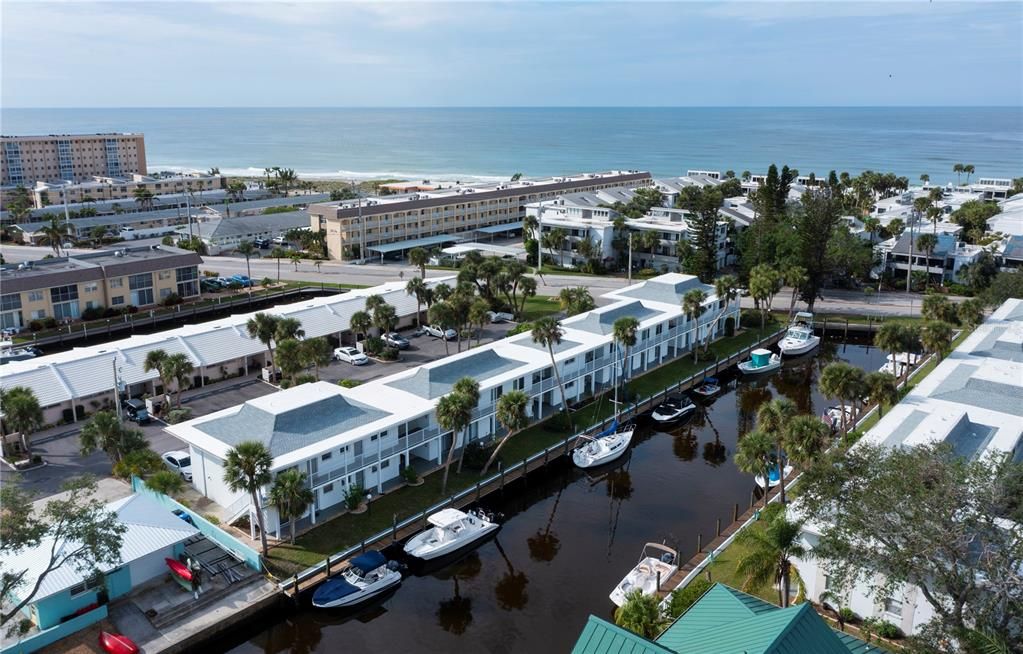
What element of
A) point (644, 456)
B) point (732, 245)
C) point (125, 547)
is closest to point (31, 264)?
point (125, 547)

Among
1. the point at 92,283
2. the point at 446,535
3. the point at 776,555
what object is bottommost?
the point at 446,535

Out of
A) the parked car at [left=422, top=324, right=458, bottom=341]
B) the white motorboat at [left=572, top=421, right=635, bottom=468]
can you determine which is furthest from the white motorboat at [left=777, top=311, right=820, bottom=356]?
the parked car at [left=422, top=324, right=458, bottom=341]

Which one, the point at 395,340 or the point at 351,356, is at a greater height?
the point at 395,340

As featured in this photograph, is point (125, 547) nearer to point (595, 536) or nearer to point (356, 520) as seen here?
point (356, 520)

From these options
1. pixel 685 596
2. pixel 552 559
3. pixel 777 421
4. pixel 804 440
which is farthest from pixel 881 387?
pixel 552 559

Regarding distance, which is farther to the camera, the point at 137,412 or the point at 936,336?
the point at 936,336

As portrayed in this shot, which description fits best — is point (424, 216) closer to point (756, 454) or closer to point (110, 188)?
point (110, 188)
